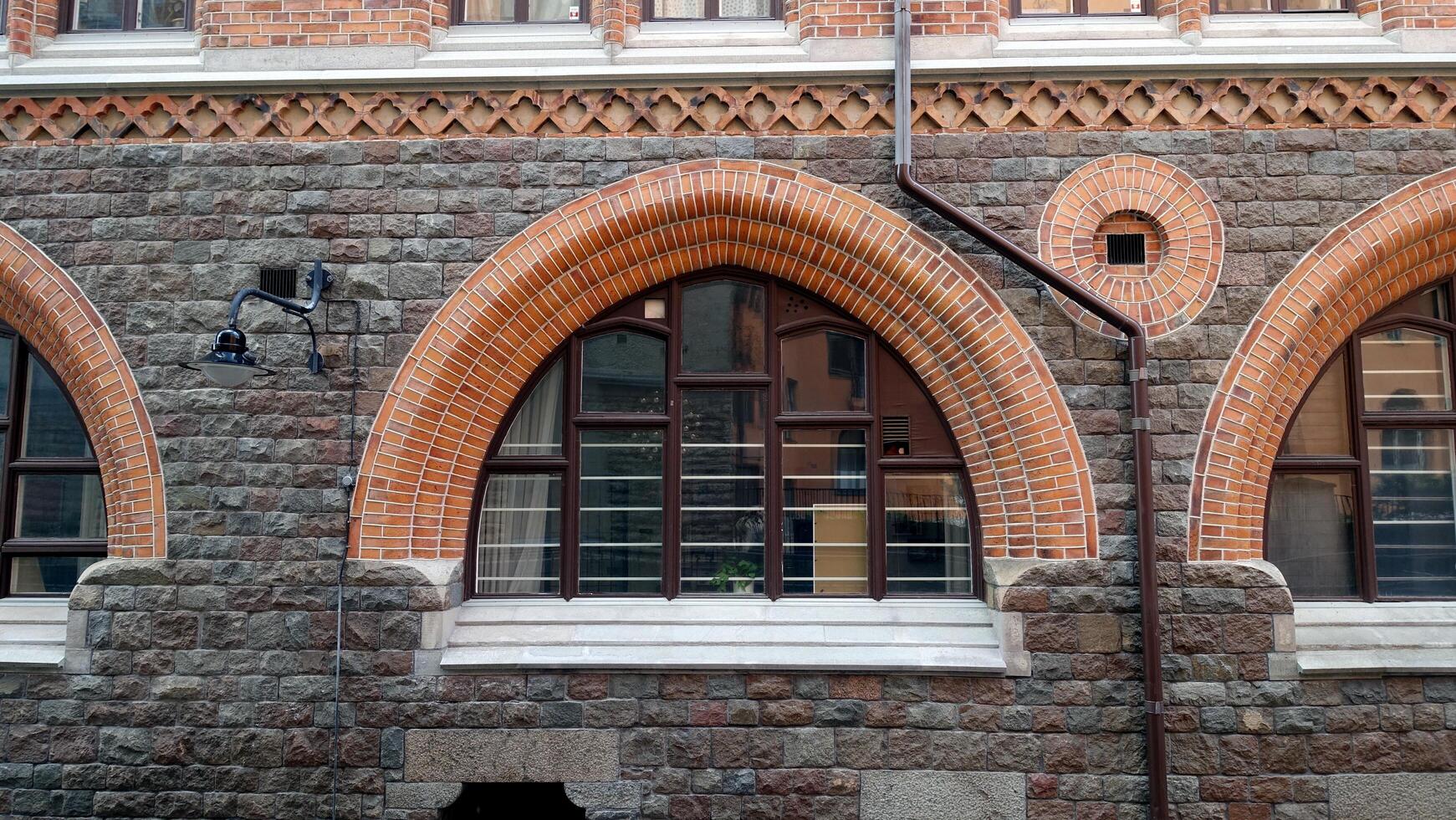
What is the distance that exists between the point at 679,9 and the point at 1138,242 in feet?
11.9

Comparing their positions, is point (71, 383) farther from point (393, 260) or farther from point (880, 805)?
point (880, 805)

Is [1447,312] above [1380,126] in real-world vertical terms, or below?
below

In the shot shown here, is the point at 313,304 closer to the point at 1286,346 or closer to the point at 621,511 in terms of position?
the point at 621,511

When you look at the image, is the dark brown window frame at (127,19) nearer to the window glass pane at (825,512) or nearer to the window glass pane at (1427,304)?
the window glass pane at (825,512)

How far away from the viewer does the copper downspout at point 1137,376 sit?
517 centimetres

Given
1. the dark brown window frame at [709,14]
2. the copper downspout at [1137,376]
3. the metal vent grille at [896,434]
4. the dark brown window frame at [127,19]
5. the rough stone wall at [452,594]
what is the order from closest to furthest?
the copper downspout at [1137,376] → the rough stone wall at [452,594] → the metal vent grille at [896,434] → the dark brown window frame at [709,14] → the dark brown window frame at [127,19]

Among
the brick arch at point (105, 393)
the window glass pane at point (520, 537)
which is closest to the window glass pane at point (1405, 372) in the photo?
the window glass pane at point (520, 537)

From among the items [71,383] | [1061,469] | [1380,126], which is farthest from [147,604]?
[1380,126]

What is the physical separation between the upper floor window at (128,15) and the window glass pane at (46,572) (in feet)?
12.8

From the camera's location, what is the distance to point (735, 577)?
19.3ft

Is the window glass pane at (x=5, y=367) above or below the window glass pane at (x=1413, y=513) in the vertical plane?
above

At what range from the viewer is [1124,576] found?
211 inches

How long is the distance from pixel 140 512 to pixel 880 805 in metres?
5.24

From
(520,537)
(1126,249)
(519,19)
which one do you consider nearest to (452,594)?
(520,537)
